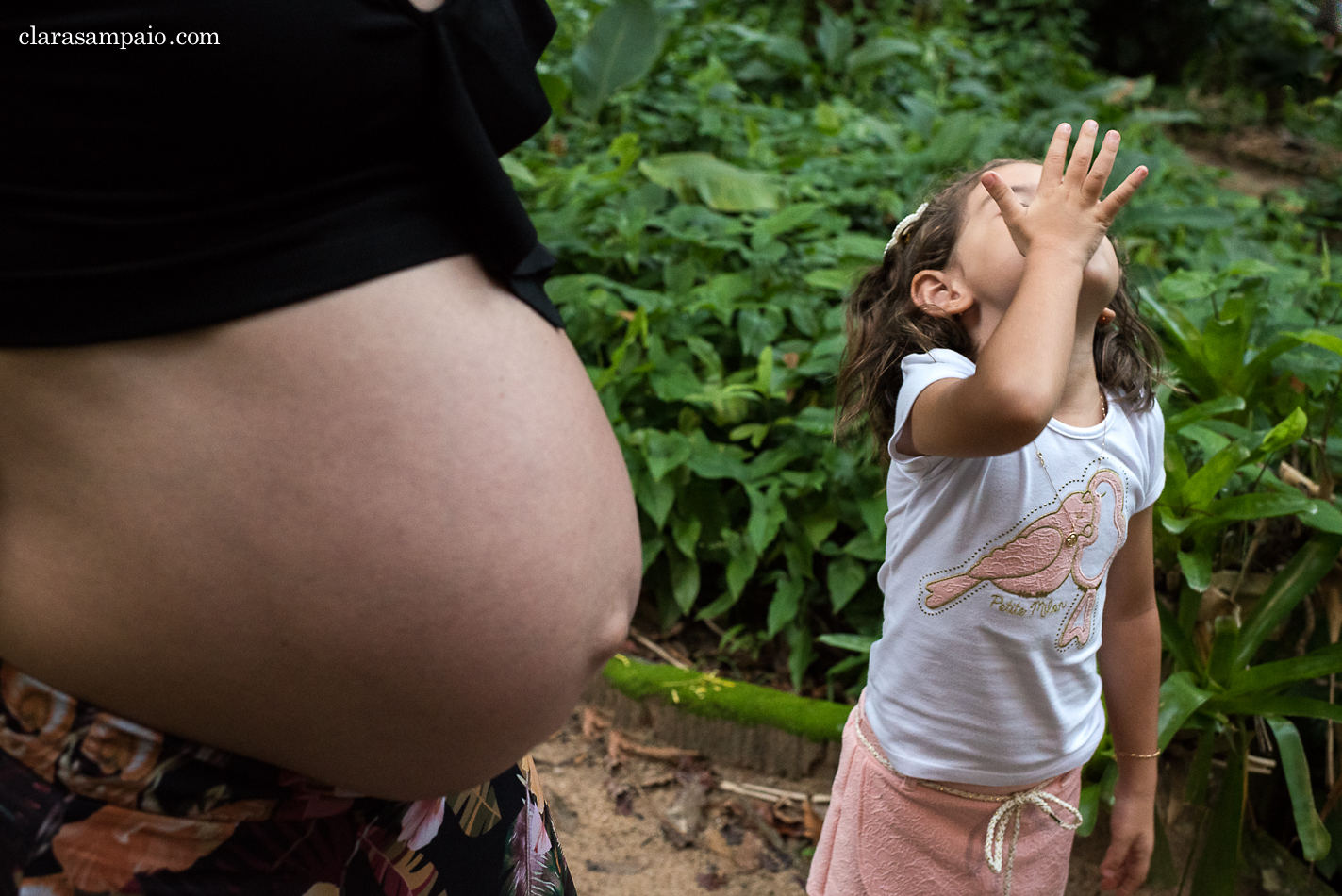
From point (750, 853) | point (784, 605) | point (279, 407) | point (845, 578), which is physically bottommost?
point (750, 853)

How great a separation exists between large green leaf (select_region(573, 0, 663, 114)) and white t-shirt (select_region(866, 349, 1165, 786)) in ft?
10.4

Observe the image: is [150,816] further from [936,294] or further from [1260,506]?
[1260,506]

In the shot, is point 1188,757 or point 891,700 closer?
point 891,700

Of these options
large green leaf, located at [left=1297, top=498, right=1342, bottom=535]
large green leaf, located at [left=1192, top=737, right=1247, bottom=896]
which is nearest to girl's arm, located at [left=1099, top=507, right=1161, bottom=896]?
large green leaf, located at [left=1192, top=737, right=1247, bottom=896]

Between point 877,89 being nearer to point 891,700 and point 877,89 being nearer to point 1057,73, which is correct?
point 1057,73

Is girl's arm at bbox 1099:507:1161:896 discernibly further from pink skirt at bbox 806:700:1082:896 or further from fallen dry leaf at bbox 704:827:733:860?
fallen dry leaf at bbox 704:827:733:860

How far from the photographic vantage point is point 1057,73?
634 cm

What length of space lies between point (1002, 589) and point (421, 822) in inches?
28.5

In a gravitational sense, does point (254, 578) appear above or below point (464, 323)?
below

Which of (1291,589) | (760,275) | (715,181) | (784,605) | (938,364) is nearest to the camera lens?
(938,364)

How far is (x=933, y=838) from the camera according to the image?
4.44ft

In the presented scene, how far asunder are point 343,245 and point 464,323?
11 cm

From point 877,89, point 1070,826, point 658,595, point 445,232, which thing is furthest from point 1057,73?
point 445,232

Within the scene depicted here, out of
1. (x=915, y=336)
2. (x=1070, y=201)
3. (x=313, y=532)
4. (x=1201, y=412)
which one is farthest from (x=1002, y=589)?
(x=1201, y=412)
